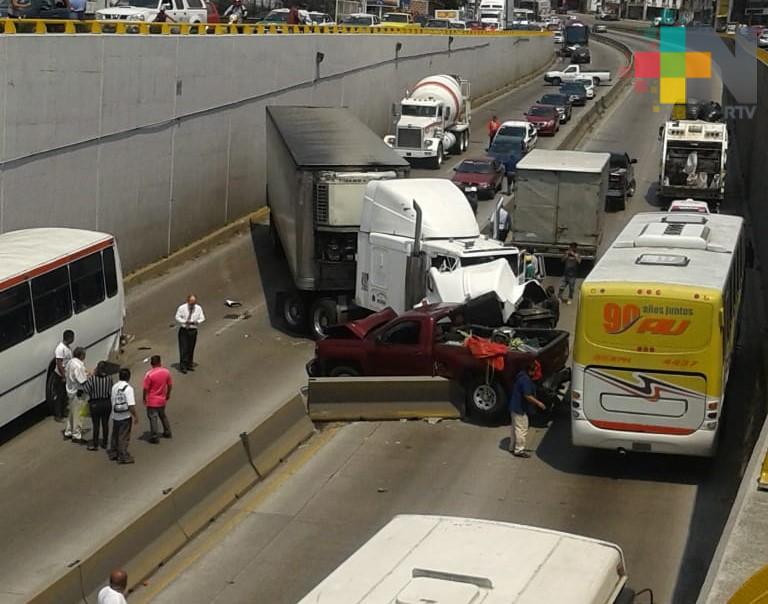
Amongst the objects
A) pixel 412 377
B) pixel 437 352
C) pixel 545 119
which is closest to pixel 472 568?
pixel 412 377

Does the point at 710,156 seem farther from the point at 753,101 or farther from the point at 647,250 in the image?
the point at 647,250

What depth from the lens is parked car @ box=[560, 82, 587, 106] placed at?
65125mm

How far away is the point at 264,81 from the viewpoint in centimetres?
3869

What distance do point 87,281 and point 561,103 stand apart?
40.2m

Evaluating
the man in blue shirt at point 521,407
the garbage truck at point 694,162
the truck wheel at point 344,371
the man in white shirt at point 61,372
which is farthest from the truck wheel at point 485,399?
the garbage truck at point 694,162

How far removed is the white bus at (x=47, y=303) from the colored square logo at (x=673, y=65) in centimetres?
6002

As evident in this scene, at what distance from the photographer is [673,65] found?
271 ft

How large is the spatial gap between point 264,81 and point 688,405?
23542 millimetres

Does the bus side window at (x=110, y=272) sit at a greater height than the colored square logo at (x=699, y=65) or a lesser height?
lesser

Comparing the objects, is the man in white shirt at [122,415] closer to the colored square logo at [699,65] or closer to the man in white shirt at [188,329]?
the man in white shirt at [188,329]

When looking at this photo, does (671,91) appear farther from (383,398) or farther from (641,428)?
(641,428)

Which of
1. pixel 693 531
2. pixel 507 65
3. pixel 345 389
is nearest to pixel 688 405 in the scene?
pixel 693 531

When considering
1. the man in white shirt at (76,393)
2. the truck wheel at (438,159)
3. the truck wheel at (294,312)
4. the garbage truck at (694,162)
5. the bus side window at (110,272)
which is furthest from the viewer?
the truck wheel at (438,159)

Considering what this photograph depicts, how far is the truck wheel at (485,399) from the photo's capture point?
20859 mm
